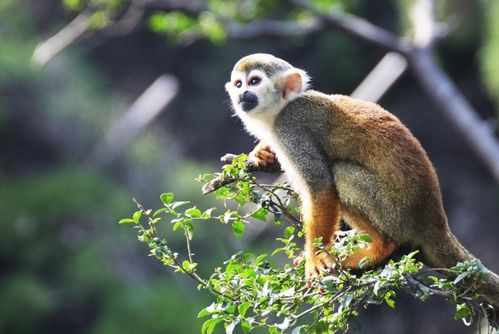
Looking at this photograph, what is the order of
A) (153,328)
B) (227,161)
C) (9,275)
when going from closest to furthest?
(227,161)
(153,328)
(9,275)

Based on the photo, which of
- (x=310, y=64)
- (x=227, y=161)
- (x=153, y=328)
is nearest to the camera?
(x=227, y=161)

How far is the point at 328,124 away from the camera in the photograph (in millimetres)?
5191

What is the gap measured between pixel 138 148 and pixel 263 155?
31.3ft

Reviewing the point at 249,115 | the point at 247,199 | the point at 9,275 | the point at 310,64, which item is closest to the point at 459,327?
the point at 310,64

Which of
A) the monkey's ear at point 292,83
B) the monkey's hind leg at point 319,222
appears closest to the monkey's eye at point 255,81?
the monkey's ear at point 292,83

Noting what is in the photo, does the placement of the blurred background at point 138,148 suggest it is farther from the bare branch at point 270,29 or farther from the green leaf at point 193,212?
the green leaf at point 193,212

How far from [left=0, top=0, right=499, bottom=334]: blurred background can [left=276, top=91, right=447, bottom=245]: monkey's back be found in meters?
5.77

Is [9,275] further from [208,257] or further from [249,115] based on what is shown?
[249,115]

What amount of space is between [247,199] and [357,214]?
83 cm

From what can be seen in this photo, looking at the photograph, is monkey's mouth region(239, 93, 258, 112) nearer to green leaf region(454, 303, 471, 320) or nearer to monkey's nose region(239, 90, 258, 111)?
monkey's nose region(239, 90, 258, 111)

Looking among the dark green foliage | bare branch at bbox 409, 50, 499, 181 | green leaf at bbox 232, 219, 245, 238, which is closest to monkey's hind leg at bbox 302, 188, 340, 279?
the dark green foliage

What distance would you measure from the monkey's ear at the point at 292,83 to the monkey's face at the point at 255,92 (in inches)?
2.2

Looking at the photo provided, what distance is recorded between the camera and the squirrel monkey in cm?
479

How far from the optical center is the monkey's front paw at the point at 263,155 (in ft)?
17.8
